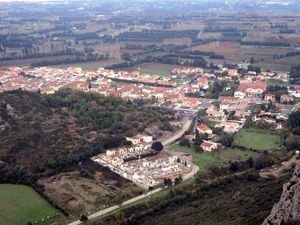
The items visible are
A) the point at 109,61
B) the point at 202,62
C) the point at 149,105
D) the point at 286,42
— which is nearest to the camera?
the point at 149,105

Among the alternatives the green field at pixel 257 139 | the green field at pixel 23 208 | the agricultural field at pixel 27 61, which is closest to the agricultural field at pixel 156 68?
the agricultural field at pixel 27 61

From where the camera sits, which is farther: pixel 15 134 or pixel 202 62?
pixel 202 62

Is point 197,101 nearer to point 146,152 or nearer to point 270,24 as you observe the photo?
point 146,152

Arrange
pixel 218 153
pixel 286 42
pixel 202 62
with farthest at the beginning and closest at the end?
pixel 286 42 < pixel 202 62 < pixel 218 153

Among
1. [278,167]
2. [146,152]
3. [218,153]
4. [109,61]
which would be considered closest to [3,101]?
[146,152]

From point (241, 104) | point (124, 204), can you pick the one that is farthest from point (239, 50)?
point (124, 204)

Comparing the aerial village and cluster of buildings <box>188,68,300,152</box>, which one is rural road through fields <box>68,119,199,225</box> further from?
cluster of buildings <box>188,68,300,152</box>
